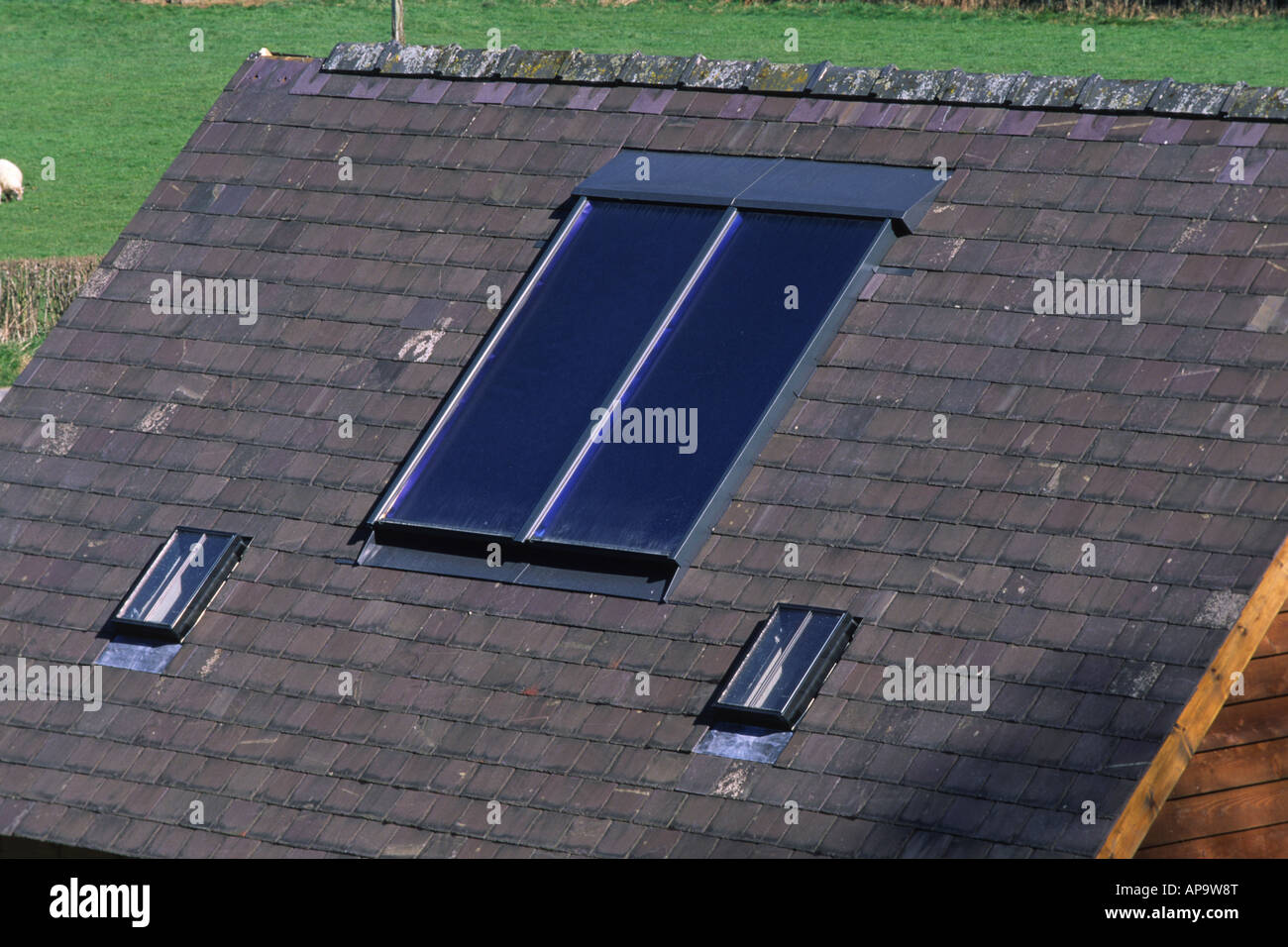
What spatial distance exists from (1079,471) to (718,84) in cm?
381

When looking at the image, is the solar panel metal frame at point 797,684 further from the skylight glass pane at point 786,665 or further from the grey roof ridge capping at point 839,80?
the grey roof ridge capping at point 839,80

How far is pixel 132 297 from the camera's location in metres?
11.8

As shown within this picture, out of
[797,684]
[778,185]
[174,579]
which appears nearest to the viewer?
[797,684]

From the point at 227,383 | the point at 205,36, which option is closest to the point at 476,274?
the point at 227,383

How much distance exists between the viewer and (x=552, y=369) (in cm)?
1020

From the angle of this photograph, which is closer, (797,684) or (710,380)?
(797,684)

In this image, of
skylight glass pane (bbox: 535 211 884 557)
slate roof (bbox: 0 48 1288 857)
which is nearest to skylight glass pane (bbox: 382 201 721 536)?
skylight glass pane (bbox: 535 211 884 557)

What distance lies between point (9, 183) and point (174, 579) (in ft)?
111

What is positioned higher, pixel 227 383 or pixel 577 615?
pixel 227 383

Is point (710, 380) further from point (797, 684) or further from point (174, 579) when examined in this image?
point (174, 579)

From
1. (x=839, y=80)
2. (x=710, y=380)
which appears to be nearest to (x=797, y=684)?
(x=710, y=380)

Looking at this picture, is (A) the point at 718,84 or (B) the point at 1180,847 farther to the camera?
(A) the point at 718,84

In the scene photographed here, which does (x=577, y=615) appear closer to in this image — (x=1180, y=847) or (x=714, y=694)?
(x=714, y=694)

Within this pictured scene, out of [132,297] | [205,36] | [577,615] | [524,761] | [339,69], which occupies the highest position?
[205,36]
